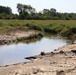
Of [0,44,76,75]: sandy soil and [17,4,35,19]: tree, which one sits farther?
[17,4,35,19]: tree

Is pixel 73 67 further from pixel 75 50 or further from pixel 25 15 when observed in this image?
pixel 25 15

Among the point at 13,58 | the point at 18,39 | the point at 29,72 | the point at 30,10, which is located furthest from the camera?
the point at 30,10

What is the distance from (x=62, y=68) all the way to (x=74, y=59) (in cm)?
336

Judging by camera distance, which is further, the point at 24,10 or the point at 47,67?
the point at 24,10

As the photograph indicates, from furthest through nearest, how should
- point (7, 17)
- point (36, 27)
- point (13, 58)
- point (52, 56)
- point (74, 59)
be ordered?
point (7, 17) < point (36, 27) < point (13, 58) < point (52, 56) < point (74, 59)

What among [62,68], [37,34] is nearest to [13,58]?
[62,68]

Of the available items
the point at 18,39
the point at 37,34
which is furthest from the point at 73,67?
the point at 37,34

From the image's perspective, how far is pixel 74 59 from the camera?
875 inches

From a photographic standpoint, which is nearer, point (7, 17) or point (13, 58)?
point (13, 58)

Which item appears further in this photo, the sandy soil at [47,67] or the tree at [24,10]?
the tree at [24,10]

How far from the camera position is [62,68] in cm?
1914

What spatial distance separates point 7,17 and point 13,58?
67834mm

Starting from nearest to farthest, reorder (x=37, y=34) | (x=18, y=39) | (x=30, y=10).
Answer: (x=18, y=39) → (x=37, y=34) → (x=30, y=10)

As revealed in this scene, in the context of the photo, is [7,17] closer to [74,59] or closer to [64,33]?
[64,33]
